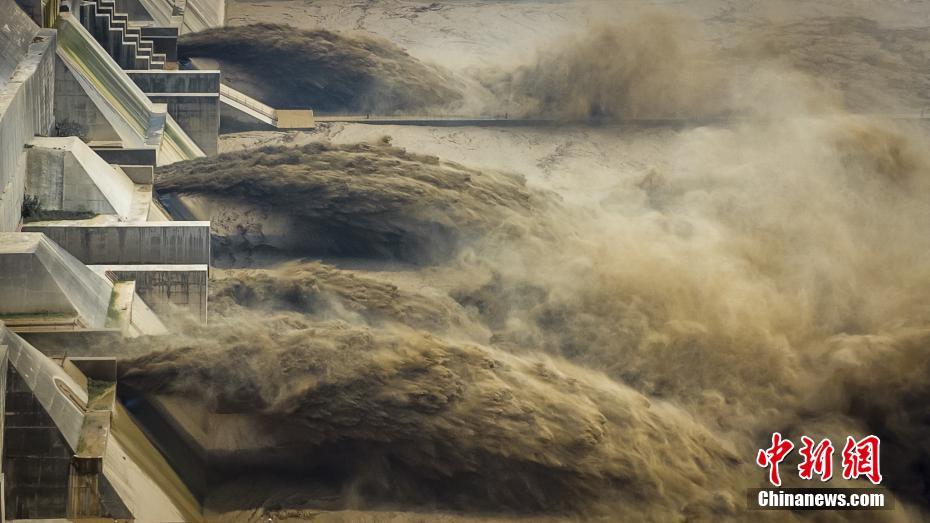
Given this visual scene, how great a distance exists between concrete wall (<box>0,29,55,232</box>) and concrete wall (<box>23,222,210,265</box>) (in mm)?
1233

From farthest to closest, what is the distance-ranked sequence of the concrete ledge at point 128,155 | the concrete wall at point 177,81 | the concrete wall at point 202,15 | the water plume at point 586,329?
the concrete wall at point 202,15 → the concrete wall at point 177,81 → the concrete ledge at point 128,155 → the water plume at point 586,329

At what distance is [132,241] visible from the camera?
31.5 m

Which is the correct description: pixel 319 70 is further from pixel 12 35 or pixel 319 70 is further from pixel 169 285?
pixel 169 285

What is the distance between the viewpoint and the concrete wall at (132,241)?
31.2 m

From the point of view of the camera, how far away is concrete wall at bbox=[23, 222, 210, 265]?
31156 millimetres

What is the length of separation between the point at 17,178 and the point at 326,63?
83.9ft

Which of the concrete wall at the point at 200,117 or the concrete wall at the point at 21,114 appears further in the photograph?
the concrete wall at the point at 200,117

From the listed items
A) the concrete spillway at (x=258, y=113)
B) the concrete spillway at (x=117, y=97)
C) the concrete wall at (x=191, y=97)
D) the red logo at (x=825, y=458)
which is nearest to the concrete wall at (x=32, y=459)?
the red logo at (x=825, y=458)

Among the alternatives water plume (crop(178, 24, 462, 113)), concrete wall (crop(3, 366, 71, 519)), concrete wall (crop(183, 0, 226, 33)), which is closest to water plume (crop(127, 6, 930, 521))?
concrete wall (crop(3, 366, 71, 519))

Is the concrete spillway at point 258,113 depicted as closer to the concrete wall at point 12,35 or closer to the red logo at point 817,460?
the concrete wall at point 12,35

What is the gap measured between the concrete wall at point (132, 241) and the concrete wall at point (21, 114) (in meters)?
1.23

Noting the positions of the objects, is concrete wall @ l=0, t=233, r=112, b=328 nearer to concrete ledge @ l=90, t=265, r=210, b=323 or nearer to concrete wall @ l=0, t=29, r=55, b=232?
concrete wall @ l=0, t=29, r=55, b=232

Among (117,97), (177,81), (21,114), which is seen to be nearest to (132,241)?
(21,114)

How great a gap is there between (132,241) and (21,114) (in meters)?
4.18
